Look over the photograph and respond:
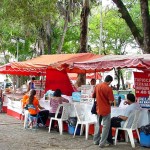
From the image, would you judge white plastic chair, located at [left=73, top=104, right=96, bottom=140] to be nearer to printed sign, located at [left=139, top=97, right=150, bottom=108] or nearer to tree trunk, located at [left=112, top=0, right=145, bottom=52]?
printed sign, located at [left=139, top=97, right=150, bottom=108]

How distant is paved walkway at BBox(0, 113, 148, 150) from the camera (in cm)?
889

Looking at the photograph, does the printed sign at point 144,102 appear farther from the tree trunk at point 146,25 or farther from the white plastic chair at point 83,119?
the tree trunk at point 146,25

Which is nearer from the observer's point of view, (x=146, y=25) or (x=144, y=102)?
(x=144, y=102)

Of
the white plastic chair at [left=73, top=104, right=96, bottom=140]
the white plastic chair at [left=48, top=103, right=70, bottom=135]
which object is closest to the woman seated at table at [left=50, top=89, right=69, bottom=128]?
the white plastic chair at [left=48, top=103, right=70, bottom=135]

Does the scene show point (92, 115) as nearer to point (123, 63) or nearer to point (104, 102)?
point (104, 102)

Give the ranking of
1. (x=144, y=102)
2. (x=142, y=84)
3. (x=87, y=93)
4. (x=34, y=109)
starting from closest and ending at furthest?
1. (x=144, y=102)
2. (x=142, y=84)
3. (x=87, y=93)
4. (x=34, y=109)

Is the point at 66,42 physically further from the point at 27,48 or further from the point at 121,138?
the point at 121,138

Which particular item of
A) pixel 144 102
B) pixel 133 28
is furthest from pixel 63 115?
pixel 133 28

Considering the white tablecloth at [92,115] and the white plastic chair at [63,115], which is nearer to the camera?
the white tablecloth at [92,115]

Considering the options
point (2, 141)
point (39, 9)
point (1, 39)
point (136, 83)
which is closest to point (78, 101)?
point (136, 83)

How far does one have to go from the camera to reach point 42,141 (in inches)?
384

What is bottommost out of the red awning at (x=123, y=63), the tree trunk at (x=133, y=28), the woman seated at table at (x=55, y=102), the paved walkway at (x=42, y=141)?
the paved walkway at (x=42, y=141)

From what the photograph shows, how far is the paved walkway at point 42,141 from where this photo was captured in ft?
29.2

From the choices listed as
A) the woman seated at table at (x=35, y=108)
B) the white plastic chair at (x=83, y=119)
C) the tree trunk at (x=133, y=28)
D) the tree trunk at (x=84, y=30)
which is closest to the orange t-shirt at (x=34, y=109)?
the woman seated at table at (x=35, y=108)
